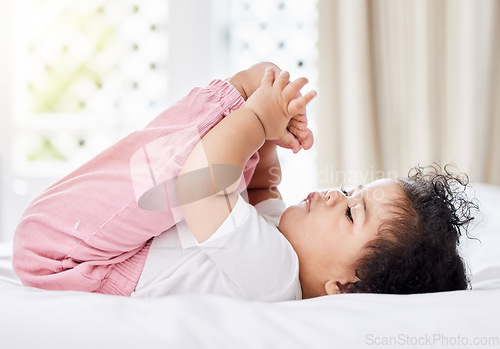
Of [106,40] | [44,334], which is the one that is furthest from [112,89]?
[44,334]

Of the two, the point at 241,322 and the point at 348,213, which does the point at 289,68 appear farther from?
the point at 241,322

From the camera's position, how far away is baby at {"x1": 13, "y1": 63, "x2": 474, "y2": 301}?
80 cm

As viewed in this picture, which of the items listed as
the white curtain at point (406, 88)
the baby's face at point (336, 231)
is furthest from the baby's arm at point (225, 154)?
the white curtain at point (406, 88)

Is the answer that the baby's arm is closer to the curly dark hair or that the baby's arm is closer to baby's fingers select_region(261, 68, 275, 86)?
baby's fingers select_region(261, 68, 275, 86)

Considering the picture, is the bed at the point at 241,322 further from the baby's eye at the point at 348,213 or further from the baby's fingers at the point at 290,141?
the baby's fingers at the point at 290,141

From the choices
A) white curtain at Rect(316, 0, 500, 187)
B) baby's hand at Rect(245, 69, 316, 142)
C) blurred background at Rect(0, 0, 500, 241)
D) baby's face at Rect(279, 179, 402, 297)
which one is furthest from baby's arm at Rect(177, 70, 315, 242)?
white curtain at Rect(316, 0, 500, 187)

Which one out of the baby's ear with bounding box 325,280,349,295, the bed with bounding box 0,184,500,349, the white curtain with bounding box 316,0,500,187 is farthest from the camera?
the white curtain with bounding box 316,0,500,187

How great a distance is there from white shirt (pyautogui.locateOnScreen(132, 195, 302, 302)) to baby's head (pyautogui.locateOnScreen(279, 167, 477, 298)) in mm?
63

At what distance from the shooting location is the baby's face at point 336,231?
2.88ft

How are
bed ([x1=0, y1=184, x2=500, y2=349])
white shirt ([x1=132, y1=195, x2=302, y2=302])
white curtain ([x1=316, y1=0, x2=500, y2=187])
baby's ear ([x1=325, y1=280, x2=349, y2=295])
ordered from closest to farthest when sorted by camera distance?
bed ([x1=0, y1=184, x2=500, y2=349]) < white shirt ([x1=132, y1=195, x2=302, y2=302]) < baby's ear ([x1=325, y1=280, x2=349, y2=295]) < white curtain ([x1=316, y1=0, x2=500, y2=187])

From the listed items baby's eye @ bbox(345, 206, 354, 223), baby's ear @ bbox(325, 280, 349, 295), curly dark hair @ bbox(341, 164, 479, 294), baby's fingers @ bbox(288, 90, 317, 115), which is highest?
baby's fingers @ bbox(288, 90, 317, 115)

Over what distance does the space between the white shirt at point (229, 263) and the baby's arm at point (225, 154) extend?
1.0 inches

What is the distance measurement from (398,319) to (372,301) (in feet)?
0.17

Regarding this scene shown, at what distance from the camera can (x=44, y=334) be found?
0.56 metres
